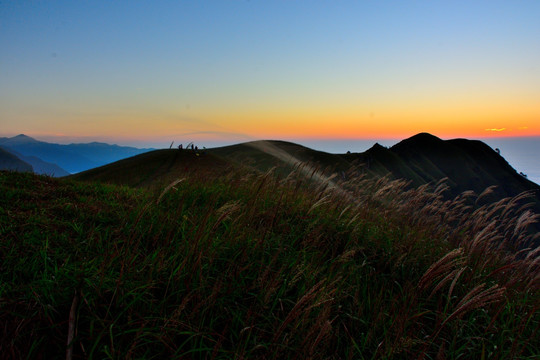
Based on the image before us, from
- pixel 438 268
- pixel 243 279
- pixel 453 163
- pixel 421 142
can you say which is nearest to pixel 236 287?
pixel 243 279

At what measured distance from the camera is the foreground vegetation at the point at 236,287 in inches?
96.3

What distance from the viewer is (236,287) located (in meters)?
3.08

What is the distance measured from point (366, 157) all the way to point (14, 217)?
8907 cm

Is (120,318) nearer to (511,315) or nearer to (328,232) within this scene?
(328,232)

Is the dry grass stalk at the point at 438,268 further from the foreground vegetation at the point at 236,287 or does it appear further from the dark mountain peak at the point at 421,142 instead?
the dark mountain peak at the point at 421,142

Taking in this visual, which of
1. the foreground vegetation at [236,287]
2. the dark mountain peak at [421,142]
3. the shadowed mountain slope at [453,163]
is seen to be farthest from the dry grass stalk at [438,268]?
the dark mountain peak at [421,142]

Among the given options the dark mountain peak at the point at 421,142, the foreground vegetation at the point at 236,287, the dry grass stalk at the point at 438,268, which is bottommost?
the foreground vegetation at the point at 236,287

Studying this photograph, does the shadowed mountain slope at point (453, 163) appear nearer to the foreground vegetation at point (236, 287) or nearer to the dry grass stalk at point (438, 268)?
the foreground vegetation at point (236, 287)

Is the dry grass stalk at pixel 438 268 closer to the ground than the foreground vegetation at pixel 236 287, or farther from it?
farther from it

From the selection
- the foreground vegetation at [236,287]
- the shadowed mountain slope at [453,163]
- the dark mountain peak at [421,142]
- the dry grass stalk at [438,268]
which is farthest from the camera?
the dark mountain peak at [421,142]

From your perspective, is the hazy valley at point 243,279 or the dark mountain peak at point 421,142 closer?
the hazy valley at point 243,279

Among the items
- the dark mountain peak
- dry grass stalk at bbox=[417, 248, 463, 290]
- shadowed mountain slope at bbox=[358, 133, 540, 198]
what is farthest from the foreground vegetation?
the dark mountain peak

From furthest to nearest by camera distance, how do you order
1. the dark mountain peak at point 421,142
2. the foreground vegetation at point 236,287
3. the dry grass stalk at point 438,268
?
the dark mountain peak at point 421,142 < the foreground vegetation at point 236,287 < the dry grass stalk at point 438,268

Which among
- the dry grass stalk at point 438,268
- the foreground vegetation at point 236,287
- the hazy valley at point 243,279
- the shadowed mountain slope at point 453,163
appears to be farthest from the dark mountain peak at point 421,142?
the dry grass stalk at point 438,268
